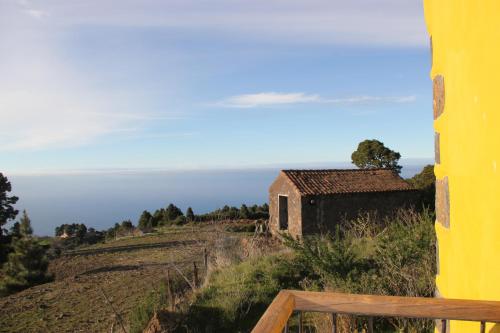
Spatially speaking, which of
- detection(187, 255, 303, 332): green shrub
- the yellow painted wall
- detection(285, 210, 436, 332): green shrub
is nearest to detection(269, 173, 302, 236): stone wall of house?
detection(187, 255, 303, 332): green shrub

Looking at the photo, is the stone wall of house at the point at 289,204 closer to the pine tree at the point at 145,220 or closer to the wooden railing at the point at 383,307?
the pine tree at the point at 145,220

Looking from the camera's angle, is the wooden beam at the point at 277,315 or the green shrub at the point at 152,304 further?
the green shrub at the point at 152,304

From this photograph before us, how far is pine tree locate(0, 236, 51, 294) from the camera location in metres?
13.4

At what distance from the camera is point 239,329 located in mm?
7461

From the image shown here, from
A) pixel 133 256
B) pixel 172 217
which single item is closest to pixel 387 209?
pixel 133 256

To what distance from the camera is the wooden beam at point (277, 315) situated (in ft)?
4.82

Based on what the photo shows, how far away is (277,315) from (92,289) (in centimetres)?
1110

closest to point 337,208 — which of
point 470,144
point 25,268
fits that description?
point 25,268

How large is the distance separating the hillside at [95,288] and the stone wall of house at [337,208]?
3.79 m

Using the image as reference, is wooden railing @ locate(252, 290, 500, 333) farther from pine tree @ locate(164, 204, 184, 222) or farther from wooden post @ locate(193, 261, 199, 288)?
pine tree @ locate(164, 204, 184, 222)

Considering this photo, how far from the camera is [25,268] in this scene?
13609 mm

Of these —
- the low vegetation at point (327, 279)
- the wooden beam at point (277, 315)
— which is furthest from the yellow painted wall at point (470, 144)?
the low vegetation at point (327, 279)

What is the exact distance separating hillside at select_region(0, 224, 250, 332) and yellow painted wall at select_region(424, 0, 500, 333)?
5.91 metres

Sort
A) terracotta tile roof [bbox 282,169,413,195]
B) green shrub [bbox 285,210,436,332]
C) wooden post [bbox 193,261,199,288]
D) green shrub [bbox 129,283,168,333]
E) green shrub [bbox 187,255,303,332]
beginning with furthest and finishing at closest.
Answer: terracotta tile roof [bbox 282,169,413,195], wooden post [bbox 193,261,199,288], green shrub [bbox 129,283,168,333], green shrub [bbox 187,255,303,332], green shrub [bbox 285,210,436,332]
